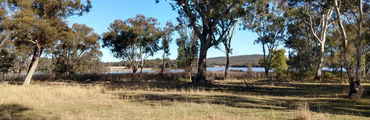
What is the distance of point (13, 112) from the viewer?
723 centimetres

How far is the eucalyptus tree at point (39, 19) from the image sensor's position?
1661cm

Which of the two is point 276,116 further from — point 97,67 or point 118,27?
point 97,67

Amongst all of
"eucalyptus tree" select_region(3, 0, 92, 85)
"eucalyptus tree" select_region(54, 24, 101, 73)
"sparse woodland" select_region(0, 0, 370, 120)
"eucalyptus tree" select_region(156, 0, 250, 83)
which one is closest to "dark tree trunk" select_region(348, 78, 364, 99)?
"sparse woodland" select_region(0, 0, 370, 120)

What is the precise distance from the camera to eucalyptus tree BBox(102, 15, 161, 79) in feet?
101

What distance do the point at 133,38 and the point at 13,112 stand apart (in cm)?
A: 2396

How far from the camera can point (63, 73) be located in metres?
33.0

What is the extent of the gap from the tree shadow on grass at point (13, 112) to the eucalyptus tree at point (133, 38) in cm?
2270

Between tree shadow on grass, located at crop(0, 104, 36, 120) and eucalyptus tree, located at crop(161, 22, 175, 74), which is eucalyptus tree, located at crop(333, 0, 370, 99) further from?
eucalyptus tree, located at crop(161, 22, 175, 74)

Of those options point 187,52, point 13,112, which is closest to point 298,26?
point 187,52

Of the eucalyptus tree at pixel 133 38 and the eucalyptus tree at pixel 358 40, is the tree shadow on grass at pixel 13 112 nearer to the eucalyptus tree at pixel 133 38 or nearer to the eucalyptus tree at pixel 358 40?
the eucalyptus tree at pixel 358 40

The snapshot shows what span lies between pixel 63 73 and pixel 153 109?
29311mm

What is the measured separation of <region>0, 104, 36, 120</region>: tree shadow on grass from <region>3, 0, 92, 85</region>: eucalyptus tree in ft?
32.9

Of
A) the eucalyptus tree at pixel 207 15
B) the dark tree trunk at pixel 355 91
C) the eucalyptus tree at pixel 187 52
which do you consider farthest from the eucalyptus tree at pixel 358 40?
the eucalyptus tree at pixel 187 52

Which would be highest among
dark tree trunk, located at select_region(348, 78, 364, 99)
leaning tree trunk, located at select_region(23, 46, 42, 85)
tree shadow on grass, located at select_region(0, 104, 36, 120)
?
leaning tree trunk, located at select_region(23, 46, 42, 85)
